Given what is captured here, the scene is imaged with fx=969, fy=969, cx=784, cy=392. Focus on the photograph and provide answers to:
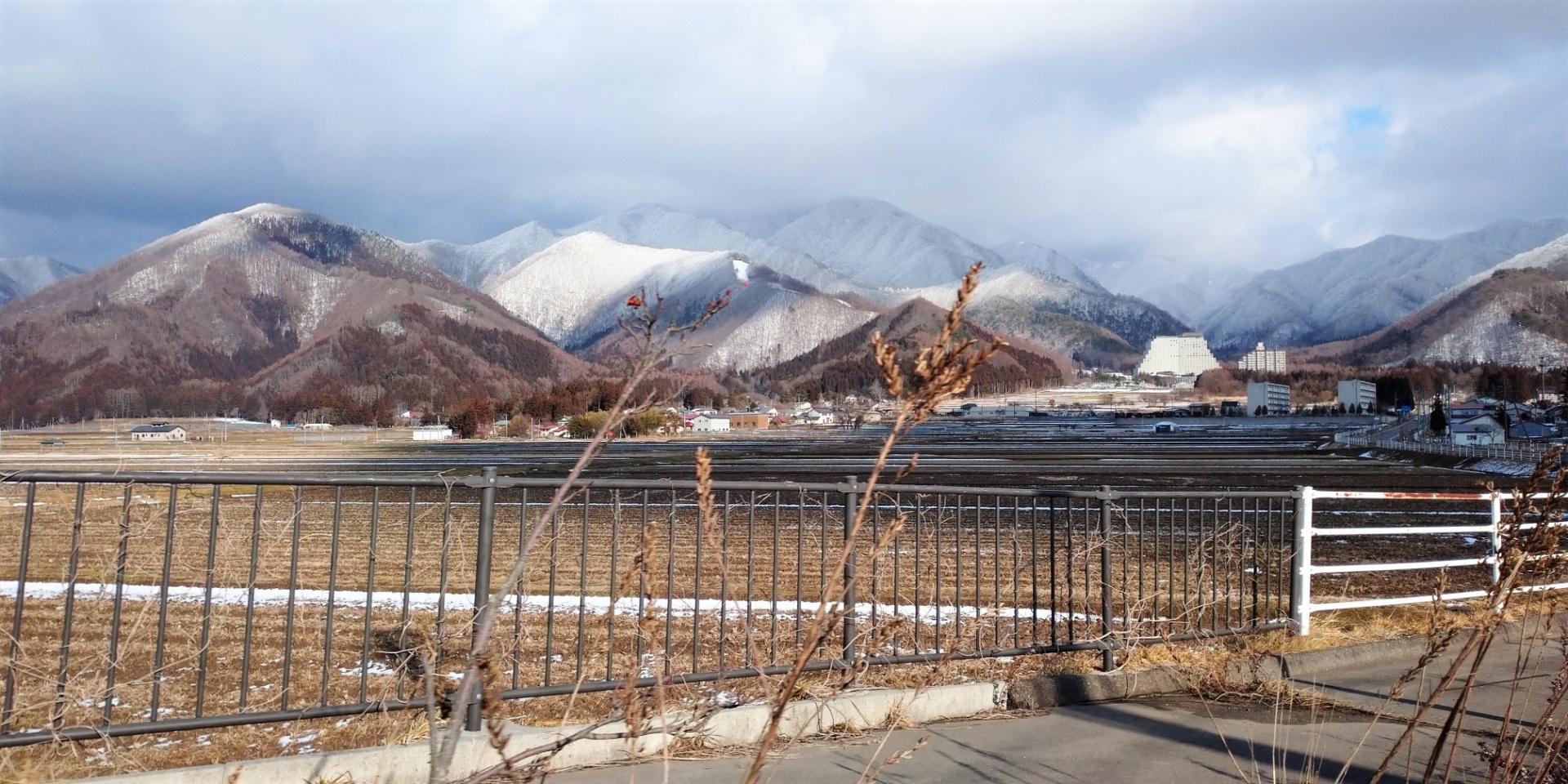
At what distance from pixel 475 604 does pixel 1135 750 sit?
3328 mm

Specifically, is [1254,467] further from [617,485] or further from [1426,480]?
[617,485]

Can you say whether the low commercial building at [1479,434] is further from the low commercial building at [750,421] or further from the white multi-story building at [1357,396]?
the white multi-story building at [1357,396]

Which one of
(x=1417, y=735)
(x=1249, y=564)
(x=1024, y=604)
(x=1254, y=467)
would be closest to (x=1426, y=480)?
(x=1254, y=467)

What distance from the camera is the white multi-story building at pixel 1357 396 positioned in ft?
522

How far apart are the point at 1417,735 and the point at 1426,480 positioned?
37.9 meters

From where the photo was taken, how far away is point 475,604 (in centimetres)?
496

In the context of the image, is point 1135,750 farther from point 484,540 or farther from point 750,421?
point 750,421

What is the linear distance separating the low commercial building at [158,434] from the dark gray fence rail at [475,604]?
115 meters

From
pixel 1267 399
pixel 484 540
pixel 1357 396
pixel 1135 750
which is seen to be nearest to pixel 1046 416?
pixel 1267 399

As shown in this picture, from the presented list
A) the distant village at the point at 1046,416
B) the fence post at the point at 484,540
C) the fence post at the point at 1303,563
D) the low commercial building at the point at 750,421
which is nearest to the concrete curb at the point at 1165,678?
the fence post at the point at 1303,563

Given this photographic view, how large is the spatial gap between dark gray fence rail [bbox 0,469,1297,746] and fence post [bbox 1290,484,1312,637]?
17cm

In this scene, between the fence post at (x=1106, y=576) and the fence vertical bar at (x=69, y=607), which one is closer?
the fence vertical bar at (x=69, y=607)

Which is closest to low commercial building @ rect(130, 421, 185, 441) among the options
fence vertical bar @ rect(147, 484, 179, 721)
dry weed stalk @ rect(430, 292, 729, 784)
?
fence vertical bar @ rect(147, 484, 179, 721)

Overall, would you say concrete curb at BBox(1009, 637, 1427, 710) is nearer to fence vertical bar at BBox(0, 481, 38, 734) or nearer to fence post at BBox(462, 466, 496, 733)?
fence post at BBox(462, 466, 496, 733)
